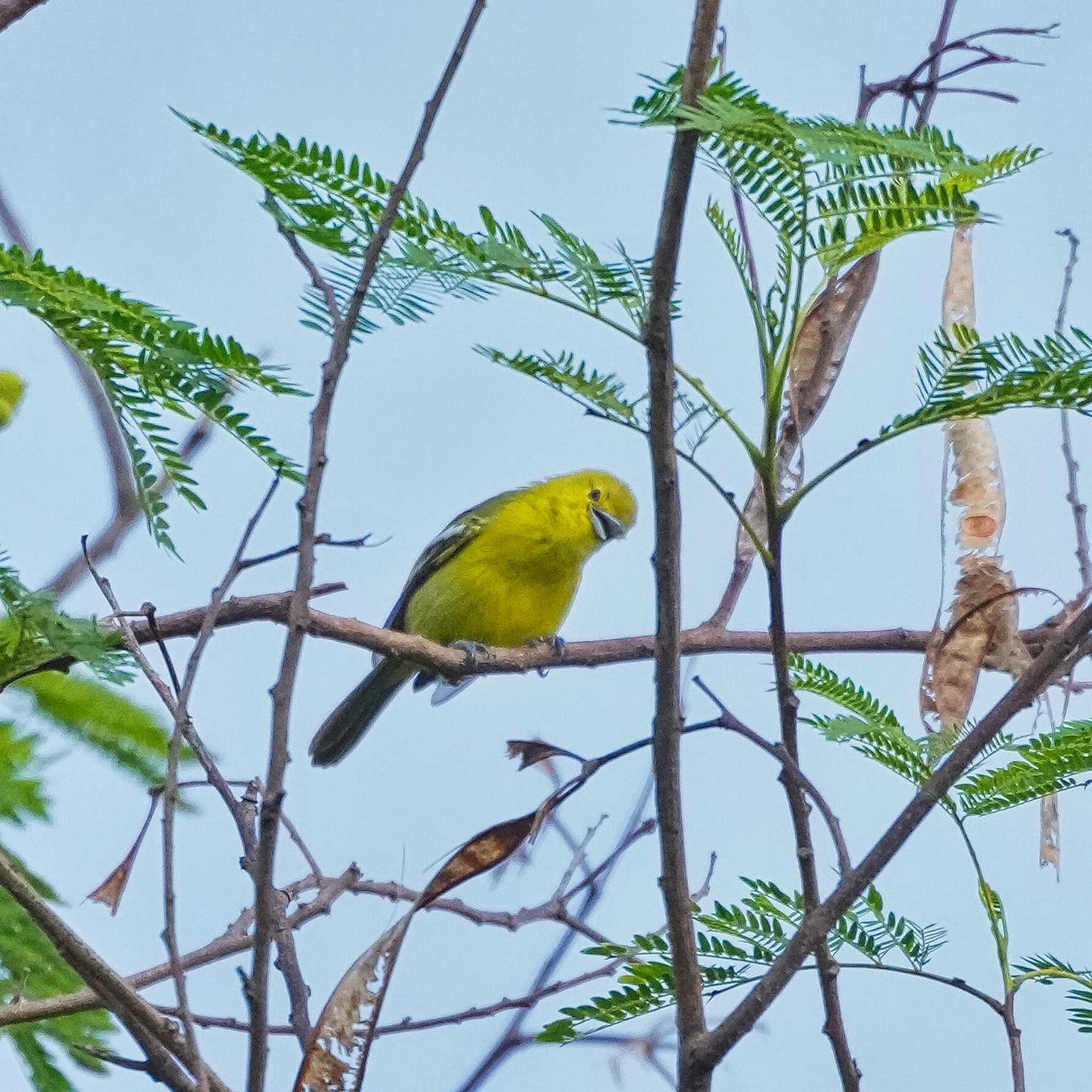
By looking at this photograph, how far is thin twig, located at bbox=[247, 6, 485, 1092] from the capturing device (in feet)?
5.82

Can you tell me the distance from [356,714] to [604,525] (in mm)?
1516

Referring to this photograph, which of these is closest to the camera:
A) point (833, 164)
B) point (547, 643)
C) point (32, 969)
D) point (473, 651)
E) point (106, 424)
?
point (833, 164)

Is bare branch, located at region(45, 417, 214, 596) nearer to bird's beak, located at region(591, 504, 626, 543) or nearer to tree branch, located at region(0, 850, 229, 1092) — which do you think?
tree branch, located at region(0, 850, 229, 1092)

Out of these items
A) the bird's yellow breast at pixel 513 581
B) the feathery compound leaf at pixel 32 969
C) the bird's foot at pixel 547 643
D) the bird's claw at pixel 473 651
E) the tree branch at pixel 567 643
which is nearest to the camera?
the feathery compound leaf at pixel 32 969

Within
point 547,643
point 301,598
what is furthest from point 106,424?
point 547,643

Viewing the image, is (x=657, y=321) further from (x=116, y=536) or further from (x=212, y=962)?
(x=116, y=536)

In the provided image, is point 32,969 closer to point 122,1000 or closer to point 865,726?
point 122,1000

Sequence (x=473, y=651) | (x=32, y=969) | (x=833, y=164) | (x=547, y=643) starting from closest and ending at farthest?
(x=833, y=164)
(x=32, y=969)
(x=473, y=651)
(x=547, y=643)

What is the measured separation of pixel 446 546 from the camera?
736cm

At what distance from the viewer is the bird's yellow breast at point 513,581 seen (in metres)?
6.94

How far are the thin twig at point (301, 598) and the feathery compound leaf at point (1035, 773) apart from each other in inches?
44.7

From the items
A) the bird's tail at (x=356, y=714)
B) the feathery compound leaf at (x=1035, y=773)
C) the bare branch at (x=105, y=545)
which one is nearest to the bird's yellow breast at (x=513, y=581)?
the bird's tail at (x=356, y=714)

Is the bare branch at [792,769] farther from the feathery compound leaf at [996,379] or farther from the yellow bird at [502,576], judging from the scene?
the yellow bird at [502,576]

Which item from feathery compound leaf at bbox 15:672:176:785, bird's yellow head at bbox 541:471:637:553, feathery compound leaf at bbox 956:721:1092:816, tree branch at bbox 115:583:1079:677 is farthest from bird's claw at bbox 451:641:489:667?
feathery compound leaf at bbox 956:721:1092:816
